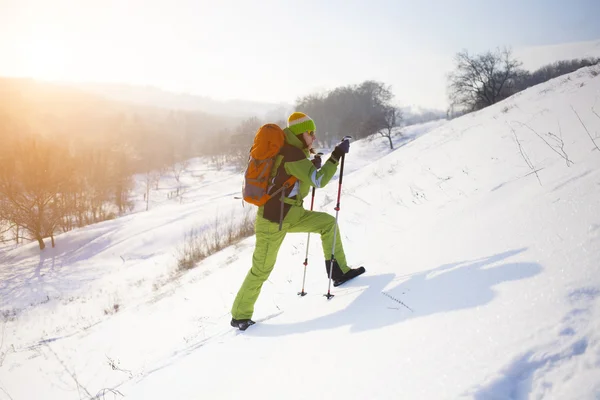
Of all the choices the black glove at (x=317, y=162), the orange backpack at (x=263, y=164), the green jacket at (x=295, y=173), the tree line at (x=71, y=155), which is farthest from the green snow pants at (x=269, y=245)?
the tree line at (x=71, y=155)

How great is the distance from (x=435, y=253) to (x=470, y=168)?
4.30 m

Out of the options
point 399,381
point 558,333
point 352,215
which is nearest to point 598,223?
point 558,333

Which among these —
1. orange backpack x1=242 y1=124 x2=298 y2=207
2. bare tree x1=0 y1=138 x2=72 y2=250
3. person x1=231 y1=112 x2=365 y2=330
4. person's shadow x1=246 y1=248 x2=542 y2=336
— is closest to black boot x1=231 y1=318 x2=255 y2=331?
person x1=231 y1=112 x2=365 y2=330

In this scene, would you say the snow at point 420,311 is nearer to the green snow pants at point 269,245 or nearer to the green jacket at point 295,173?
the green snow pants at point 269,245

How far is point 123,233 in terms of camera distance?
79.1 ft

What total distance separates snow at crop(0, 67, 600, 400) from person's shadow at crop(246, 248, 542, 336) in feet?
0.06

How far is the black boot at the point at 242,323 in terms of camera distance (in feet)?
12.8

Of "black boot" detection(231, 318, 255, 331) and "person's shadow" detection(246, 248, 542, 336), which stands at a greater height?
"person's shadow" detection(246, 248, 542, 336)

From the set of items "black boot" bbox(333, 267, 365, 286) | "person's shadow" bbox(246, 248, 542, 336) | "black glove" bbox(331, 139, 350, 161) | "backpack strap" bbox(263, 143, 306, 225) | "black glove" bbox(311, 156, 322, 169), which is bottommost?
"black boot" bbox(333, 267, 365, 286)

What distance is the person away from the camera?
136 inches

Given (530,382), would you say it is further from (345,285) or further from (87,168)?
(87,168)

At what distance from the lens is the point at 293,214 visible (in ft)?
12.5

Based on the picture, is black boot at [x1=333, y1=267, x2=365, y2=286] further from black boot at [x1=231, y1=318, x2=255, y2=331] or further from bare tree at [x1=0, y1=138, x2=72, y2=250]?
bare tree at [x1=0, y1=138, x2=72, y2=250]

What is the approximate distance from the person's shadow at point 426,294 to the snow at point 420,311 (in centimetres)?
2
